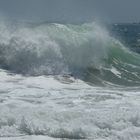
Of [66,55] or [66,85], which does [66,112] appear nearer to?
[66,85]

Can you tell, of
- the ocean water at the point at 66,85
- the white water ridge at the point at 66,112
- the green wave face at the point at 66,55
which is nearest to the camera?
the white water ridge at the point at 66,112

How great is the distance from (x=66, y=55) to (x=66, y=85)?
4.32 metres

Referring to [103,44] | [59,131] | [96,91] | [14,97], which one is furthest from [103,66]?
[59,131]

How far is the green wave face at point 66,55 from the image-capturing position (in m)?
18.2

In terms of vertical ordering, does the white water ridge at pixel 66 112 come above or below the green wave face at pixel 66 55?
below

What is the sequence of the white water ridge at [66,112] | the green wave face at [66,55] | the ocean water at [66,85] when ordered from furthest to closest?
the green wave face at [66,55]
the ocean water at [66,85]
the white water ridge at [66,112]

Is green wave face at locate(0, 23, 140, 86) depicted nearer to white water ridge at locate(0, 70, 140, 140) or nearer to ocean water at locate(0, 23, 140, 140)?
ocean water at locate(0, 23, 140, 140)

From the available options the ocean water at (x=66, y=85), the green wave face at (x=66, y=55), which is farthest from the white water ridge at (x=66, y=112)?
the green wave face at (x=66, y=55)

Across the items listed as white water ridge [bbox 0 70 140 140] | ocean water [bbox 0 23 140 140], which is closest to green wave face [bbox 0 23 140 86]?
ocean water [bbox 0 23 140 140]

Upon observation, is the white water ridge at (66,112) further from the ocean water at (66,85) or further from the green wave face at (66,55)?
the green wave face at (66,55)

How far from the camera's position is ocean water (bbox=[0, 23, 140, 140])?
1071 centimetres

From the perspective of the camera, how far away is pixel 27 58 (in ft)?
62.2

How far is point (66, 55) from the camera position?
65.4ft

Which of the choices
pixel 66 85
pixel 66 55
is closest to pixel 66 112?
pixel 66 85
